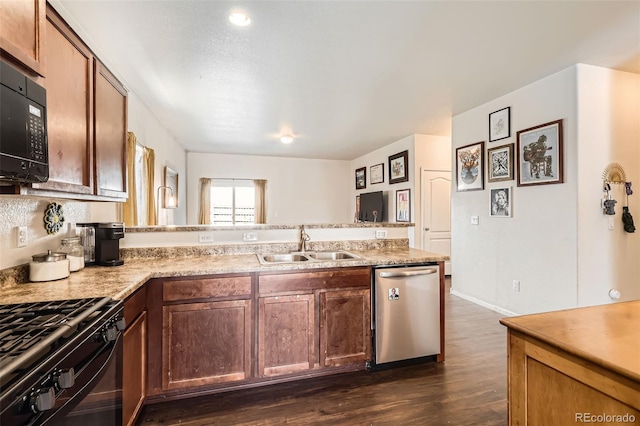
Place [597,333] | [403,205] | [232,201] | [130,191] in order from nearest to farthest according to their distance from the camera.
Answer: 1. [597,333]
2. [130,191]
3. [403,205]
4. [232,201]

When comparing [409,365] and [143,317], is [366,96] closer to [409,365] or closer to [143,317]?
[409,365]

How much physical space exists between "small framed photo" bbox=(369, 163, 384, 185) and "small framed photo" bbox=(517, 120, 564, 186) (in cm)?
327

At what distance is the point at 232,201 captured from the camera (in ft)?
23.4

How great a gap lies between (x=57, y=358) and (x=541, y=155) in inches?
156

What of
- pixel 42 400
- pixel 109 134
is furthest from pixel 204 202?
pixel 42 400

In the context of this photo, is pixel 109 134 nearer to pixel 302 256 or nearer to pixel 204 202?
pixel 302 256

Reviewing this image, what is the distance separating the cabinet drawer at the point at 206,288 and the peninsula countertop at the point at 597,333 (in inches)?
60.2

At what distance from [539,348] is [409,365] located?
5.16 feet

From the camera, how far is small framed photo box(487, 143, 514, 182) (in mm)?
3416

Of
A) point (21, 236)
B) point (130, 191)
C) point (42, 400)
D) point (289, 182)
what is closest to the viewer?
point (42, 400)

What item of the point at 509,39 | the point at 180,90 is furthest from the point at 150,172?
the point at 509,39

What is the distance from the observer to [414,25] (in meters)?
2.12

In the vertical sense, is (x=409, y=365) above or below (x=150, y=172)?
below

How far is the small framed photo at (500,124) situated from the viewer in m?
3.44
